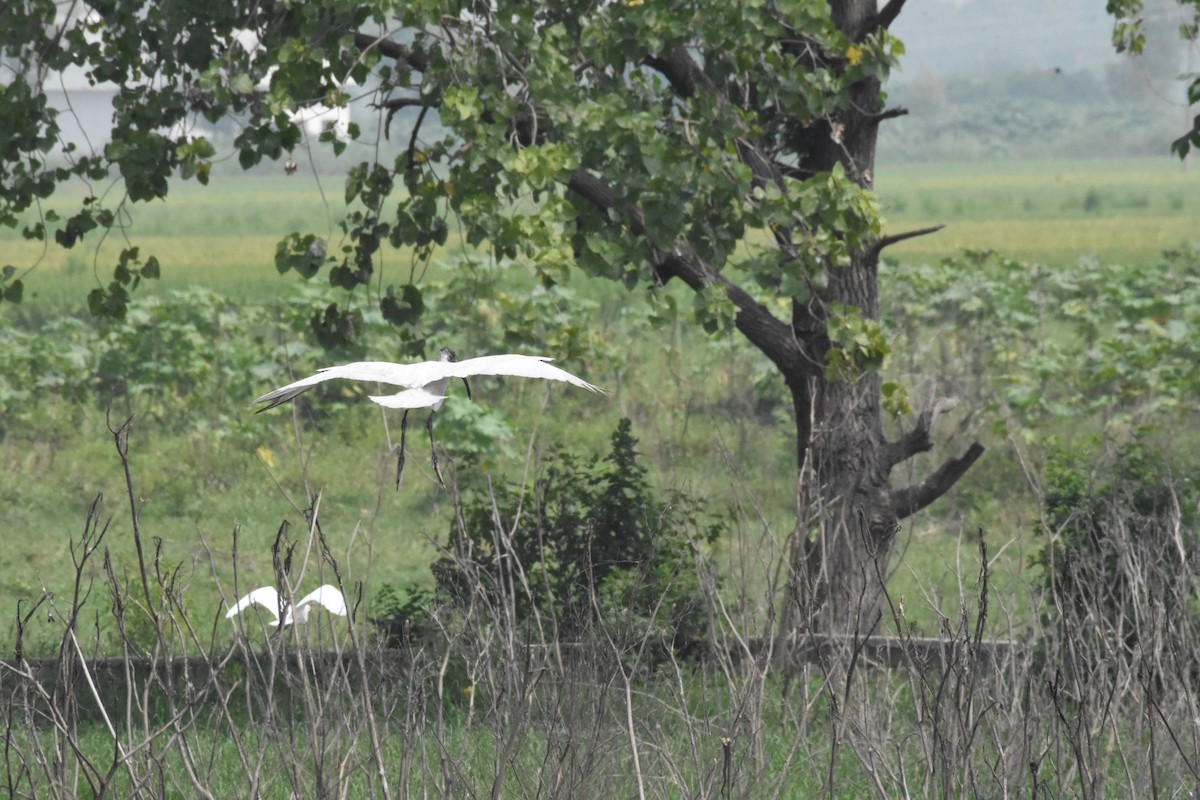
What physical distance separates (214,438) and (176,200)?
48722 mm

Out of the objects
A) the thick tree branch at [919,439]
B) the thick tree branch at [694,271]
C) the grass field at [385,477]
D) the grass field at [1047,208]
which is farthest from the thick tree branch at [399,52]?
the grass field at [1047,208]

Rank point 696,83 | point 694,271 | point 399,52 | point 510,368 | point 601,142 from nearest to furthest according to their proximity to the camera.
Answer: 1. point 510,368
2. point 601,142
3. point 694,271
4. point 399,52
5. point 696,83

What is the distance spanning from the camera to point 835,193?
4.87 m

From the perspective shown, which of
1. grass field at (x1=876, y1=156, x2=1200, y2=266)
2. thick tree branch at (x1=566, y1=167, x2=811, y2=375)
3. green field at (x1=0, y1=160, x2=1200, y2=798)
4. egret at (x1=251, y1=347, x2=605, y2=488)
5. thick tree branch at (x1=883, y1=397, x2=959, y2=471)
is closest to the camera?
egret at (x1=251, y1=347, x2=605, y2=488)

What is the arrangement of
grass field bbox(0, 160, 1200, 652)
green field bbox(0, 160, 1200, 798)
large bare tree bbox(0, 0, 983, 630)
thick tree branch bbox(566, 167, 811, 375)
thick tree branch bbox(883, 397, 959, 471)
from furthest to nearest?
1. grass field bbox(0, 160, 1200, 652)
2. thick tree branch bbox(883, 397, 959, 471)
3. thick tree branch bbox(566, 167, 811, 375)
4. green field bbox(0, 160, 1200, 798)
5. large bare tree bbox(0, 0, 983, 630)

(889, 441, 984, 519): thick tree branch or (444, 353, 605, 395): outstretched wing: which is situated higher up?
(444, 353, 605, 395): outstretched wing

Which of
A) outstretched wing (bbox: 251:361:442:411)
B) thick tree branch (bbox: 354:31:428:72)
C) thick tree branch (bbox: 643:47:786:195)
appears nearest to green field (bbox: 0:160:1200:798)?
thick tree branch (bbox: 354:31:428:72)

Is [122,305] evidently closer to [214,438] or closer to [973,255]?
[214,438]

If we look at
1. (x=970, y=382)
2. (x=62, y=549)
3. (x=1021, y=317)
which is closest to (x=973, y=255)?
(x=1021, y=317)

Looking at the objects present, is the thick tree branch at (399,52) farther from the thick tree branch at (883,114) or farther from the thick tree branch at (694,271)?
the thick tree branch at (883,114)

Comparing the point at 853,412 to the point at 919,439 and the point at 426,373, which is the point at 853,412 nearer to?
the point at 919,439

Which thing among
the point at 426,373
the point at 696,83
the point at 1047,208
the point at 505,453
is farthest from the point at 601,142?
the point at 1047,208

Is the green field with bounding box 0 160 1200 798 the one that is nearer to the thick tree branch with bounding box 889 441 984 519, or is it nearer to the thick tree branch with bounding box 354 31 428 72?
the thick tree branch with bounding box 889 441 984 519

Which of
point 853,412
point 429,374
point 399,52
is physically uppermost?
point 399,52
